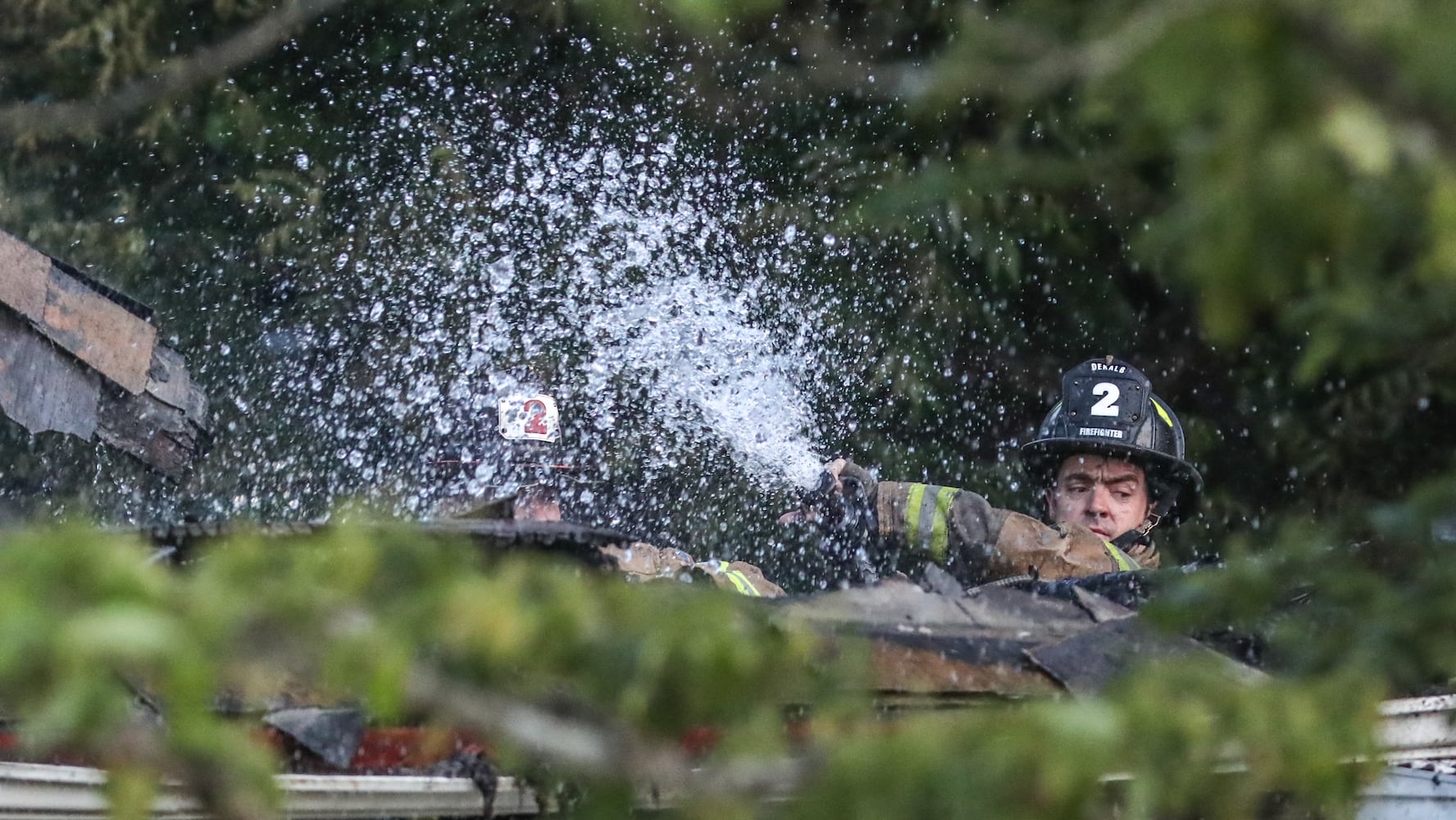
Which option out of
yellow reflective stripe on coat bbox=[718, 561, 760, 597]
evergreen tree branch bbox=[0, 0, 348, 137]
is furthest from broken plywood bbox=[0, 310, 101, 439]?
evergreen tree branch bbox=[0, 0, 348, 137]

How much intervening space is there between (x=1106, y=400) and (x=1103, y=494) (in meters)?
0.39

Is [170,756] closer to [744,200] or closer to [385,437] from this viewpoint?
[385,437]

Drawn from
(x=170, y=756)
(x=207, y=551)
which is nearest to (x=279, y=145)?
(x=207, y=551)

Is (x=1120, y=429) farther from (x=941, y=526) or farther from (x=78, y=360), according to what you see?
(x=78, y=360)

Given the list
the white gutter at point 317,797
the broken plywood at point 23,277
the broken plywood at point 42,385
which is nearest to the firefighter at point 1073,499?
the broken plywood at point 42,385

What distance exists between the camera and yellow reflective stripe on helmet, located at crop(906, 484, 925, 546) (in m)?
6.23

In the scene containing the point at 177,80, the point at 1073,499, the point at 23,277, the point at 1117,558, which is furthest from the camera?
the point at 1073,499

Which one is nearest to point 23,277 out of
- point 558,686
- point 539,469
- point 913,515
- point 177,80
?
point 539,469

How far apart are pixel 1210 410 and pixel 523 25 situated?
16.1 feet

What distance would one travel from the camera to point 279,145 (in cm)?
1051

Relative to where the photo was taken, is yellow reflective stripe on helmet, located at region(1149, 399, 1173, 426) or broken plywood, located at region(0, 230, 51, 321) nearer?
broken plywood, located at region(0, 230, 51, 321)

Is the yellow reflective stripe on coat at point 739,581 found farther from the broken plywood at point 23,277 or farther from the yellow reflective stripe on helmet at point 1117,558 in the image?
the broken plywood at point 23,277

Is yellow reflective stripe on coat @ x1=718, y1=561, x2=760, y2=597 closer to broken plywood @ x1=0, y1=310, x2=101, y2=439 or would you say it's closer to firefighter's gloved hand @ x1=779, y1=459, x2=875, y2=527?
firefighter's gloved hand @ x1=779, y1=459, x2=875, y2=527

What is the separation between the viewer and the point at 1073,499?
22.4 ft
